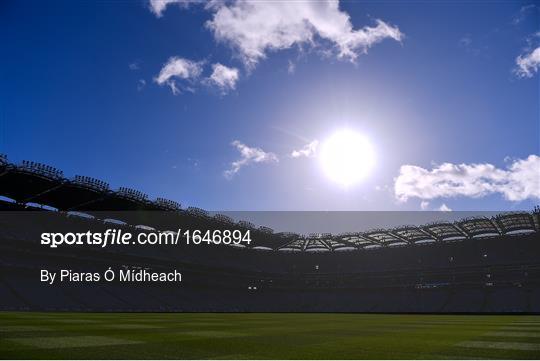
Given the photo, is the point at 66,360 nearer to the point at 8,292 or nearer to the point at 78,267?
the point at 8,292

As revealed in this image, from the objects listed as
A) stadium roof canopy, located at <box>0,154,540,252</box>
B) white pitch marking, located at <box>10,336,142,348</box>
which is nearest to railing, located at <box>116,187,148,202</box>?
stadium roof canopy, located at <box>0,154,540,252</box>

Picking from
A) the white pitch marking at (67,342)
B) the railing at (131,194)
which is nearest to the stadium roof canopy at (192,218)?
the railing at (131,194)

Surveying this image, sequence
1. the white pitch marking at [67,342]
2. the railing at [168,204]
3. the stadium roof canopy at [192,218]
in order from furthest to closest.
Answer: the railing at [168,204], the stadium roof canopy at [192,218], the white pitch marking at [67,342]

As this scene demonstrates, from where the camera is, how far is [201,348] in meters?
10.0

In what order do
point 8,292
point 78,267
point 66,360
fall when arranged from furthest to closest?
point 78,267
point 8,292
point 66,360

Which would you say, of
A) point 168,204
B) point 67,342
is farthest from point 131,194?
point 67,342

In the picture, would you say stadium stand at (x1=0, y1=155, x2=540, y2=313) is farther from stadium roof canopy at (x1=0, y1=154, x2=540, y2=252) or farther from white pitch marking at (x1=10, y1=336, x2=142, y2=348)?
white pitch marking at (x1=10, y1=336, x2=142, y2=348)

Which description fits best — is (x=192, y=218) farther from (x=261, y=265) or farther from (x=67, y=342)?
(x=67, y=342)

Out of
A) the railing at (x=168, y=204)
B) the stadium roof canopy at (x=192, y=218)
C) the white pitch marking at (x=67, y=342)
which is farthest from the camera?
the railing at (x=168, y=204)

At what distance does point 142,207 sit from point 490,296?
59116 millimetres

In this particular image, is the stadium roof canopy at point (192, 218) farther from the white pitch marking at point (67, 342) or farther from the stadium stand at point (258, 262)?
the white pitch marking at point (67, 342)

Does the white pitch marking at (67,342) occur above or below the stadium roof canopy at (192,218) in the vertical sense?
below

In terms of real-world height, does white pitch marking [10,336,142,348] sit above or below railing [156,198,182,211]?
below

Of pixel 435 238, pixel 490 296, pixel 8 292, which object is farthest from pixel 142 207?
pixel 490 296
